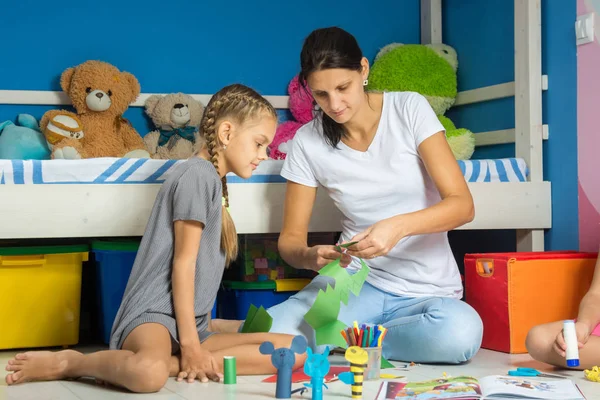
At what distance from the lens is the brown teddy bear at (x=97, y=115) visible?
2.54 metres

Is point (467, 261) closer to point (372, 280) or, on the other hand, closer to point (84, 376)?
point (372, 280)

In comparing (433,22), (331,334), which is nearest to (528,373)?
(331,334)

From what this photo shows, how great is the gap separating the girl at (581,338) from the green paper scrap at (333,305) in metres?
0.41

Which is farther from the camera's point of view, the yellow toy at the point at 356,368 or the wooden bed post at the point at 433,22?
the wooden bed post at the point at 433,22

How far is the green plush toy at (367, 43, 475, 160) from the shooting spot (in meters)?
2.85

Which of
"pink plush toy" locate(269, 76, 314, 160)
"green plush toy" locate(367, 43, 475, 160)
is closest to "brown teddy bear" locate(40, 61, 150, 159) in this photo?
"pink plush toy" locate(269, 76, 314, 160)

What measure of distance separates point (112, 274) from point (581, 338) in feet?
4.11

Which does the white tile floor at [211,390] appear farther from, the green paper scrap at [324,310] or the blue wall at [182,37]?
the blue wall at [182,37]

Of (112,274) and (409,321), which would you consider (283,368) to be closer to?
(409,321)

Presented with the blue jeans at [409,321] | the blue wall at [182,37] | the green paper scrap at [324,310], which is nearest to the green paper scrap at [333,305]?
the green paper scrap at [324,310]

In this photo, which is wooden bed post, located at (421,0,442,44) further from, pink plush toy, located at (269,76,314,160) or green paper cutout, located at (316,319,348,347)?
green paper cutout, located at (316,319,348,347)

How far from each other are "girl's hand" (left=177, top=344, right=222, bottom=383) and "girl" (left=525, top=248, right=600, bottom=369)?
706 millimetres

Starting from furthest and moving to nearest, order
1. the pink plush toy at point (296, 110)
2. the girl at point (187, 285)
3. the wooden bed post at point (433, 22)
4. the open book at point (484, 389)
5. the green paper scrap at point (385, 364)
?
1. the wooden bed post at point (433, 22)
2. the pink plush toy at point (296, 110)
3. the green paper scrap at point (385, 364)
4. the girl at point (187, 285)
5. the open book at point (484, 389)

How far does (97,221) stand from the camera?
6.86ft
